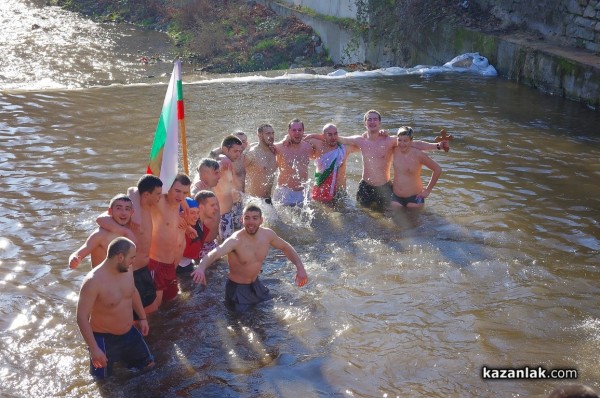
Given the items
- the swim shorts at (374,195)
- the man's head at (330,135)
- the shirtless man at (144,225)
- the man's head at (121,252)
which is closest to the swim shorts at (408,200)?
the swim shorts at (374,195)

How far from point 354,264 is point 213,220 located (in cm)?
158

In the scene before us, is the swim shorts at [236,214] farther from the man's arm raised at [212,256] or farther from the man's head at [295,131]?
the man's arm raised at [212,256]

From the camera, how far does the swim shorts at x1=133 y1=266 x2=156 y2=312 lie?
6.38m

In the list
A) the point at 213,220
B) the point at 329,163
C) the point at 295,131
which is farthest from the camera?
the point at 329,163

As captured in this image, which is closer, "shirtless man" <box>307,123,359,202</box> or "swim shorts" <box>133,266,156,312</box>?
"swim shorts" <box>133,266,156,312</box>

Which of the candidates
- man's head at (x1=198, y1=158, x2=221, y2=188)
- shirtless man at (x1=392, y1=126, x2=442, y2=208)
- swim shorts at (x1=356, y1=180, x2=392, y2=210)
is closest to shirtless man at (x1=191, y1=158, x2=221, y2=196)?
man's head at (x1=198, y1=158, x2=221, y2=188)

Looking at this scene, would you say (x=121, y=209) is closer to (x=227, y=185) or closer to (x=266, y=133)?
(x=227, y=185)

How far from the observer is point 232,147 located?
27.3 ft

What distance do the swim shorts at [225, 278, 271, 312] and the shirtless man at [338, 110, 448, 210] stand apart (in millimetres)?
3132

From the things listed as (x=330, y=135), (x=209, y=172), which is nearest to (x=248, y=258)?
(x=209, y=172)

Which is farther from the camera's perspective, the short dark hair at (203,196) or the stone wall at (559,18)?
the stone wall at (559,18)

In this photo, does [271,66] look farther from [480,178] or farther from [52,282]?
[52,282]

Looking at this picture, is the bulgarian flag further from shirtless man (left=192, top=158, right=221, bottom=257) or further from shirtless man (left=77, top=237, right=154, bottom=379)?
shirtless man (left=77, top=237, right=154, bottom=379)

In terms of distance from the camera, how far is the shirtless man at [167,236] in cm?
659
